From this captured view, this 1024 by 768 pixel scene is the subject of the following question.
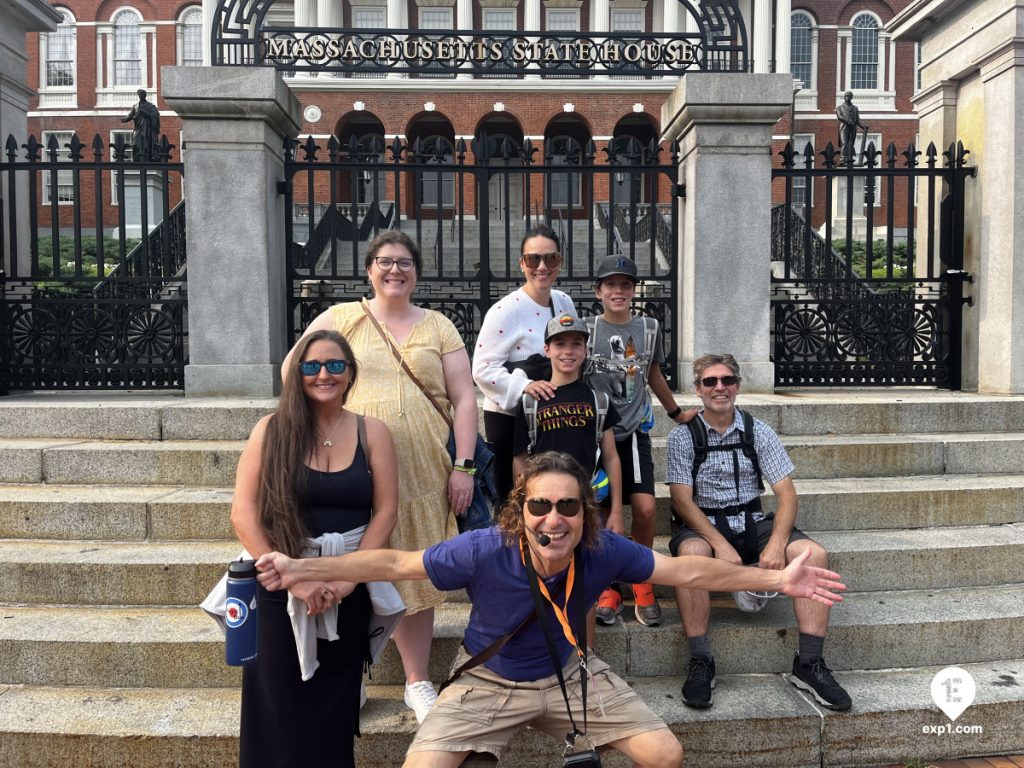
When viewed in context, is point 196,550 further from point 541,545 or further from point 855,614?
point 855,614

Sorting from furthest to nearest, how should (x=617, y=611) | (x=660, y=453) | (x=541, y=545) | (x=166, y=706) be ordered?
(x=660, y=453) → (x=617, y=611) → (x=166, y=706) → (x=541, y=545)

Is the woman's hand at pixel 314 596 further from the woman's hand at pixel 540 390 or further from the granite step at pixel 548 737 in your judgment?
the woman's hand at pixel 540 390

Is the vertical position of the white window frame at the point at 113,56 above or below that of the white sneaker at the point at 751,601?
above

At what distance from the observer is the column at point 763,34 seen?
3275 cm

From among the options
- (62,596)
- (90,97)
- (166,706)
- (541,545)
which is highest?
(90,97)

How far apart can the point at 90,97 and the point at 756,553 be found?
140 ft

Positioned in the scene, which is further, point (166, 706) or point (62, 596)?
point (62, 596)

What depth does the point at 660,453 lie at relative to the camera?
5527 millimetres

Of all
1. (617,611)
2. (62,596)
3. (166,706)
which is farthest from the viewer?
(62,596)

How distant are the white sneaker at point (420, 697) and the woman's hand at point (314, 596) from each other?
810 millimetres

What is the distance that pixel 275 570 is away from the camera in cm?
276

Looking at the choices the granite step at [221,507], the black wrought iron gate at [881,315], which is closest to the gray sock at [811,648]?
the granite step at [221,507]

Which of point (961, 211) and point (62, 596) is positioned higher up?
point (961, 211)

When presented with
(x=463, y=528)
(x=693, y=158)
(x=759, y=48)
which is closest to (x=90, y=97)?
(x=759, y=48)
